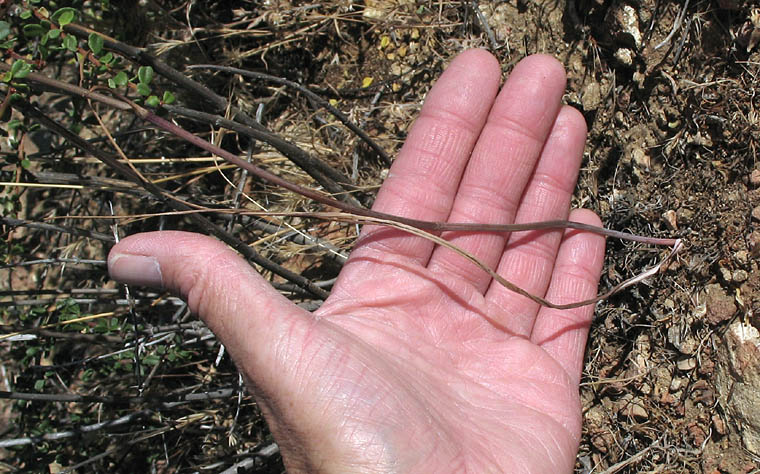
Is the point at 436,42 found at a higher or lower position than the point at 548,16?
lower

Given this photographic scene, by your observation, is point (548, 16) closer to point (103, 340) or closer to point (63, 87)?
point (63, 87)

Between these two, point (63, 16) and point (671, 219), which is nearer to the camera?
point (63, 16)

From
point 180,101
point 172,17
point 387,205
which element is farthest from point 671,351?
point 172,17

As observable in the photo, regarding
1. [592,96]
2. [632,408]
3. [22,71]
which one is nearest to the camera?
[22,71]

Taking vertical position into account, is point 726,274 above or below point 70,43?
below

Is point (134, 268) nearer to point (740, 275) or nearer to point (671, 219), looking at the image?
point (671, 219)

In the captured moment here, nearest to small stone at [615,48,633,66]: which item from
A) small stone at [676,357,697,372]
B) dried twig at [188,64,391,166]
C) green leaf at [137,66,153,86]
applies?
dried twig at [188,64,391,166]

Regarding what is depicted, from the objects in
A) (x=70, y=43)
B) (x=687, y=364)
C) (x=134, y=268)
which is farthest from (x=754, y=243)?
(x=70, y=43)
